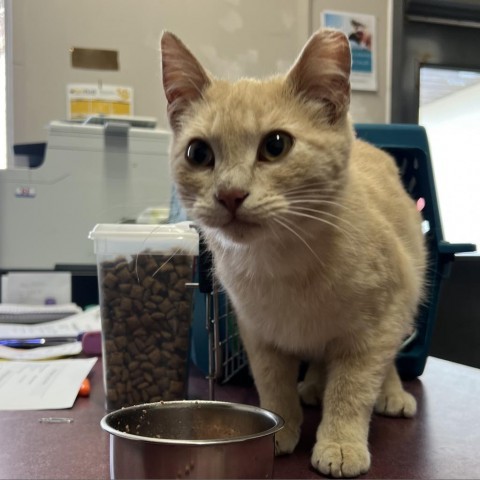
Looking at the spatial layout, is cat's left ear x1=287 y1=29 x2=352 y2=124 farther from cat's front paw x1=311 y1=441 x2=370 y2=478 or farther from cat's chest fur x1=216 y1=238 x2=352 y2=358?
cat's front paw x1=311 y1=441 x2=370 y2=478

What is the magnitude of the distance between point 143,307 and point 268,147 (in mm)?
321

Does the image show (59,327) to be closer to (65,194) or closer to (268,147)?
(65,194)

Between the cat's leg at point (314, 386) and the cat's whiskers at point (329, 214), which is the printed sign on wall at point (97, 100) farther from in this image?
the cat's whiskers at point (329, 214)

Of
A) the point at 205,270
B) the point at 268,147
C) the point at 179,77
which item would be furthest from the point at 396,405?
the point at 179,77

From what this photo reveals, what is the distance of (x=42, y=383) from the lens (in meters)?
1.06

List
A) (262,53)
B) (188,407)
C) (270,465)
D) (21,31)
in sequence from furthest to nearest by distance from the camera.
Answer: (262,53)
(21,31)
(188,407)
(270,465)

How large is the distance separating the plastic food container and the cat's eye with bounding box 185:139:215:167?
0.49ft

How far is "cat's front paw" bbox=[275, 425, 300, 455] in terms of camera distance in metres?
0.76

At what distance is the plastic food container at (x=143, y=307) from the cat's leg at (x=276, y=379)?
0.37 feet

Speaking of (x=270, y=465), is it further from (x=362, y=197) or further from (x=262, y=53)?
(x=262, y=53)

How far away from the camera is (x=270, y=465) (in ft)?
1.95

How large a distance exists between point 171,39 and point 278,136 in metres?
0.22

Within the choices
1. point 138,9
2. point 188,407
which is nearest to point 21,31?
point 138,9

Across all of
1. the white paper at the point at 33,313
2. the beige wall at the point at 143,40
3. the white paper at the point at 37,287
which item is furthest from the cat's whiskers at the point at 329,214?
the beige wall at the point at 143,40
